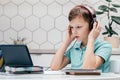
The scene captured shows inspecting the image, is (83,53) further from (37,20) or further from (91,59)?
(37,20)

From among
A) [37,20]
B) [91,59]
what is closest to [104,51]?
[91,59]

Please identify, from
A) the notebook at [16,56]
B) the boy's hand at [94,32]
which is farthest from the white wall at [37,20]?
the notebook at [16,56]

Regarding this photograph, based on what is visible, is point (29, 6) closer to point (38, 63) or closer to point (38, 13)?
point (38, 13)

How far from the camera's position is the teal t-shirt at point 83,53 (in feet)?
6.50

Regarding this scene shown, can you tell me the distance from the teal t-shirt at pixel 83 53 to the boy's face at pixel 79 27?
0.29ft

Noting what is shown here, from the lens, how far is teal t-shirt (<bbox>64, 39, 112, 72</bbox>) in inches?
78.0

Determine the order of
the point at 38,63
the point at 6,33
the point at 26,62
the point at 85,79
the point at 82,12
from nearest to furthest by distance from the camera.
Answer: the point at 85,79
the point at 26,62
the point at 82,12
the point at 38,63
the point at 6,33

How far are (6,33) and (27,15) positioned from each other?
257 millimetres

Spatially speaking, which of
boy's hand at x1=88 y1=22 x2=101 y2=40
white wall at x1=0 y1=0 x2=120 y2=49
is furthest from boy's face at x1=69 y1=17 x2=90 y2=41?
white wall at x1=0 y1=0 x2=120 y2=49

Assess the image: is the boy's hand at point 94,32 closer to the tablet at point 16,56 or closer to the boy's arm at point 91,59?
the boy's arm at point 91,59

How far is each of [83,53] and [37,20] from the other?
102cm

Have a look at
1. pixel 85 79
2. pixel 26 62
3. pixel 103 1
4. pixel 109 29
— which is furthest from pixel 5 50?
pixel 103 1

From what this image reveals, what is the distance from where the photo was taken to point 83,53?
212 centimetres

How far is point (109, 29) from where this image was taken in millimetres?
2779
